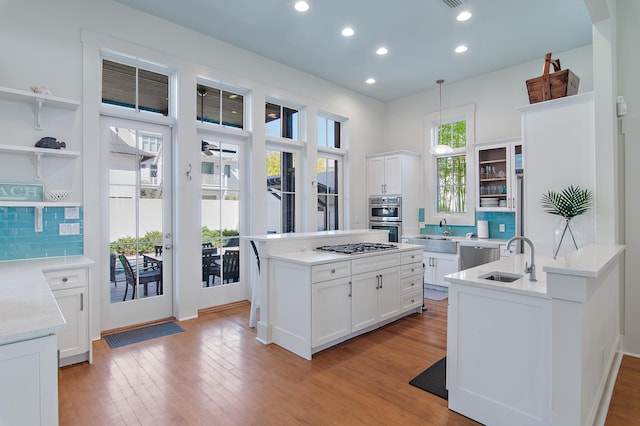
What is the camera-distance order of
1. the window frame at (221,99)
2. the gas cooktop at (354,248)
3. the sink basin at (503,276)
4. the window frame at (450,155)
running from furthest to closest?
the window frame at (450,155) → the window frame at (221,99) → the gas cooktop at (354,248) → the sink basin at (503,276)

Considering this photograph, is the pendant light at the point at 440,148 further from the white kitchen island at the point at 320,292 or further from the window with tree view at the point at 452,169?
the white kitchen island at the point at 320,292

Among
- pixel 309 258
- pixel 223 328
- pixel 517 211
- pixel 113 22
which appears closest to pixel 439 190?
pixel 517 211

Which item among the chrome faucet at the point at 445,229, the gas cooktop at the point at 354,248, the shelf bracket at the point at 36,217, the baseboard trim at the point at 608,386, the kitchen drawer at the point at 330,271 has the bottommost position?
the baseboard trim at the point at 608,386

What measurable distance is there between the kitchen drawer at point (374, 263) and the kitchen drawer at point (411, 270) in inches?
6.0

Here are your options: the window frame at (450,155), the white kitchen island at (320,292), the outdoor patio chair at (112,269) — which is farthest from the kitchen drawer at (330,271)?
the window frame at (450,155)

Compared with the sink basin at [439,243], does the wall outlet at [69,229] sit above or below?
above

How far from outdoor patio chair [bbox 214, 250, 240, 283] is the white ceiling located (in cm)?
289

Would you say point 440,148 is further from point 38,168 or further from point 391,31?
point 38,168

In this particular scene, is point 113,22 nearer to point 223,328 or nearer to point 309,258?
point 309,258

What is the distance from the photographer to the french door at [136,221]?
3.80 metres

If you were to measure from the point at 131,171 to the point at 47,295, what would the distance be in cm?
244

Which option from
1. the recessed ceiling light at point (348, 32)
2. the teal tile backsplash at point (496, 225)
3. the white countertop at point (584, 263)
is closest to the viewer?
the white countertop at point (584, 263)

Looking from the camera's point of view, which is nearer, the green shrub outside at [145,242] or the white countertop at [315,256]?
the white countertop at [315,256]

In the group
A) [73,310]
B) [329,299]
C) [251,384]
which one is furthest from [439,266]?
[73,310]
